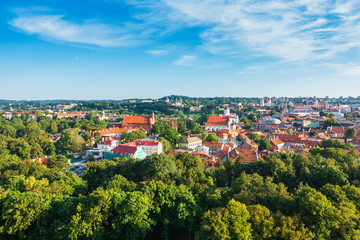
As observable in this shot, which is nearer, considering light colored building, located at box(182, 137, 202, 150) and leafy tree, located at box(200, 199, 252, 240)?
leafy tree, located at box(200, 199, 252, 240)

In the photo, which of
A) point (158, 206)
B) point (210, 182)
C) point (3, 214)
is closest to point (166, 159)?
point (210, 182)

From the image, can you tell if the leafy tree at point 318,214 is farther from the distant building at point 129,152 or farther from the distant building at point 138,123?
the distant building at point 138,123

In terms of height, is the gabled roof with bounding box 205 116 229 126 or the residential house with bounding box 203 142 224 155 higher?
the gabled roof with bounding box 205 116 229 126

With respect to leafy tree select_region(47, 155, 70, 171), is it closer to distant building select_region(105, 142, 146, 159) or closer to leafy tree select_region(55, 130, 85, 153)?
distant building select_region(105, 142, 146, 159)

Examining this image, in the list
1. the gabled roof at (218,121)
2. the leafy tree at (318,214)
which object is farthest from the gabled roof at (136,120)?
the leafy tree at (318,214)

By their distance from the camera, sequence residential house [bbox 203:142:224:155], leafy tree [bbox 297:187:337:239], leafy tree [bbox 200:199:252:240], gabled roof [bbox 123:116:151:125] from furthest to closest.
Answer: gabled roof [bbox 123:116:151:125], residential house [bbox 203:142:224:155], leafy tree [bbox 297:187:337:239], leafy tree [bbox 200:199:252:240]

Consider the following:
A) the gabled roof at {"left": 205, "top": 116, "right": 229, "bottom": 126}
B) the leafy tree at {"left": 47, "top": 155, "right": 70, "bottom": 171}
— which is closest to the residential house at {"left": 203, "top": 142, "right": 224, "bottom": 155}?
the leafy tree at {"left": 47, "top": 155, "right": 70, "bottom": 171}

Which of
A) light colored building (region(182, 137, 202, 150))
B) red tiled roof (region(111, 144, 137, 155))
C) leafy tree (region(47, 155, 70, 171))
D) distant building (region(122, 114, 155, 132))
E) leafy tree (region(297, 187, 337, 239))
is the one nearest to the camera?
leafy tree (region(297, 187, 337, 239))

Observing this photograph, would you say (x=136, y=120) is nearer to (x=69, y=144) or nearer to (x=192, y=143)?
(x=69, y=144)

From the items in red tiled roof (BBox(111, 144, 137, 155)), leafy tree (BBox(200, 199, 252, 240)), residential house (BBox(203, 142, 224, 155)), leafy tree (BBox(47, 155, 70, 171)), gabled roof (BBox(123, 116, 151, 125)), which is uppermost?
gabled roof (BBox(123, 116, 151, 125))

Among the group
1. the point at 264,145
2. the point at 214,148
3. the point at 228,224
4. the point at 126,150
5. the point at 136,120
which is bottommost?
the point at 214,148

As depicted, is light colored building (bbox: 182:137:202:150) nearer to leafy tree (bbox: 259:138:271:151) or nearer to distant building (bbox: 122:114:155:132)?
leafy tree (bbox: 259:138:271:151)

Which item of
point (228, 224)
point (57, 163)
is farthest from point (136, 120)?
point (228, 224)
